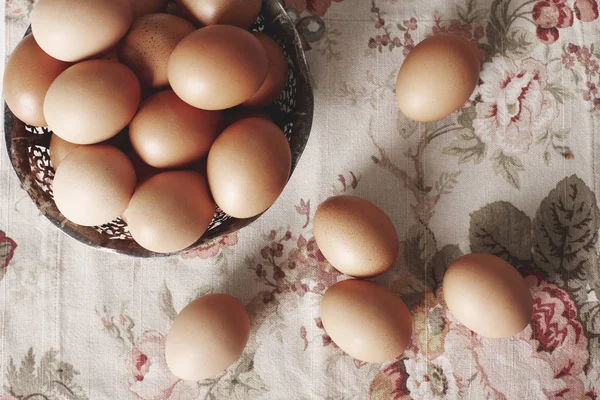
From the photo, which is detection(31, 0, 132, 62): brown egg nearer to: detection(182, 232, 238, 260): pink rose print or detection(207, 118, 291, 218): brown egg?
detection(207, 118, 291, 218): brown egg

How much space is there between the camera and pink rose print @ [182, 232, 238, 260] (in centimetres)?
75

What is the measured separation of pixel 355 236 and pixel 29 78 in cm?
41

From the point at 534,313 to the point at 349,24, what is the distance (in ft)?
1.58

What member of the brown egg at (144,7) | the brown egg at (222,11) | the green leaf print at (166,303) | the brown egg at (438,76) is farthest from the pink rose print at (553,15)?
the green leaf print at (166,303)

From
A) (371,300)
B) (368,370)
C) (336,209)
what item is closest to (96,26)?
(336,209)

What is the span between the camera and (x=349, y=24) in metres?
0.79

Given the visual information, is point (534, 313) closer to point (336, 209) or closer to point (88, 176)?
point (336, 209)

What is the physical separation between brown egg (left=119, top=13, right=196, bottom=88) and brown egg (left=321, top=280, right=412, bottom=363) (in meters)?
0.34

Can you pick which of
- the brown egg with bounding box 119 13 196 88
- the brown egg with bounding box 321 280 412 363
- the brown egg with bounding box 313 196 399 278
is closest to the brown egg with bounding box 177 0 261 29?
the brown egg with bounding box 119 13 196 88

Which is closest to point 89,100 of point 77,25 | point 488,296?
point 77,25

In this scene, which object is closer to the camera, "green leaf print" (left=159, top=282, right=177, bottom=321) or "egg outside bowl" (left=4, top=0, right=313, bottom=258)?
"egg outside bowl" (left=4, top=0, right=313, bottom=258)

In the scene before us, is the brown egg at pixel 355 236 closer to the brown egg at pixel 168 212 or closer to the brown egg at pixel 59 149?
the brown egg at pixel 168 212

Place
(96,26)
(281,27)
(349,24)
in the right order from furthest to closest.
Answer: (349,24)
(281,27)
(96,26)

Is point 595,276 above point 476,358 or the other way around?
above
